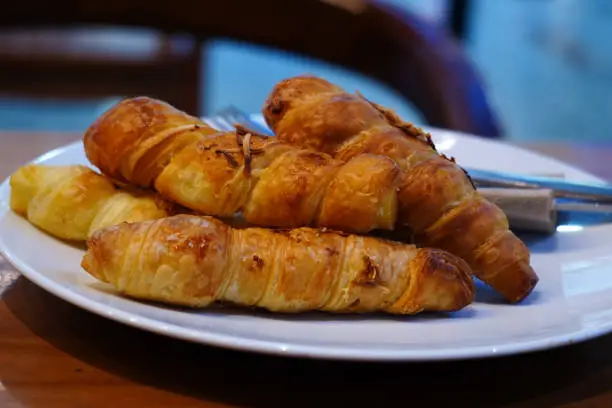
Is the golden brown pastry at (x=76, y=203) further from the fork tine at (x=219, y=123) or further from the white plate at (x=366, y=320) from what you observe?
the fork tine at (x=219, y=123)

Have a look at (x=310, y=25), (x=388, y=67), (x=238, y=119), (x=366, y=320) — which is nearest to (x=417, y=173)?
(x=366, y=320)

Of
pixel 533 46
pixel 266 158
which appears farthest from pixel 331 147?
pixel 533 46

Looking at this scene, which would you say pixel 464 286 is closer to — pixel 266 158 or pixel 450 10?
pixel 266 158

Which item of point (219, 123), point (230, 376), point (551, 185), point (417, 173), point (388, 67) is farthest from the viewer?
point (388, 67)

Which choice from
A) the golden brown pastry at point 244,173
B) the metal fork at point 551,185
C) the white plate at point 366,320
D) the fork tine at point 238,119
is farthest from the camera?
the fork tine at point 238,119

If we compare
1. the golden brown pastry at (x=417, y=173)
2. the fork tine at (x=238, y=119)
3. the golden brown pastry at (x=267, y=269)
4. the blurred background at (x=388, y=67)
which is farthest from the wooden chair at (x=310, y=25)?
the golden brown pastry at (x=267, y=269)

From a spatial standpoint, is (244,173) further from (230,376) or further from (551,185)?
(551,185)
